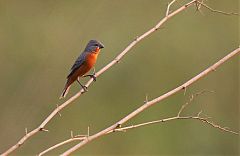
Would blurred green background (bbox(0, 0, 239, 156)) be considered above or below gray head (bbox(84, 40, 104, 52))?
above

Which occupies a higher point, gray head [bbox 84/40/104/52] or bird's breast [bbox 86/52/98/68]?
gray head [bbox 84/40/104/52]

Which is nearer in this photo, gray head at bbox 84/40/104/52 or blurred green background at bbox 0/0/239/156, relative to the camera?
gray head at bbox 84/40/104/52

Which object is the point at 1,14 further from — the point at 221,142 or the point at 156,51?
the point at 221,142

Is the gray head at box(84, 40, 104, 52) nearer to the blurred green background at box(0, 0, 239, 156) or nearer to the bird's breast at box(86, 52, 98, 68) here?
the bird's breast at box(86, 52, 98, 68)

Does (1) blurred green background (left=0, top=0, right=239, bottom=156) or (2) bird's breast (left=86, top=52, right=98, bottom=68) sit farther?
(1) blurred green background (left=0, top=0, right=239, bottom=156)

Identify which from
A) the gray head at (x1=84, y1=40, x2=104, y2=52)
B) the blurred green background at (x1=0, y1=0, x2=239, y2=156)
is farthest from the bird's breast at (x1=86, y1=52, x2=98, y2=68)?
the blurred green background at (x1=0, y1=0, x2=239, y2=156)

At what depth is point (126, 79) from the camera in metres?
9.86

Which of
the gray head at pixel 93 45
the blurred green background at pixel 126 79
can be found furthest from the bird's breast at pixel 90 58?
the blurred green background at pixel 126 79

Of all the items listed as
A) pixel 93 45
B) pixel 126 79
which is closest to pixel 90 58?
pixel 93 45

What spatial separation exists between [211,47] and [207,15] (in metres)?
0.63

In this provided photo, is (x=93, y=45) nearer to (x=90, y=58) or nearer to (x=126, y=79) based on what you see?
(x=90, y=58)

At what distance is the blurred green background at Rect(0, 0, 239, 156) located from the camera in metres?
9.53

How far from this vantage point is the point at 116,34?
9.91 meters

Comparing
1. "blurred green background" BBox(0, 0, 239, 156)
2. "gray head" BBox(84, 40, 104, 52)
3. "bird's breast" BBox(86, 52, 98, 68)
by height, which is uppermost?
"blurred green background" BBox(0, 0, 239, 156)
